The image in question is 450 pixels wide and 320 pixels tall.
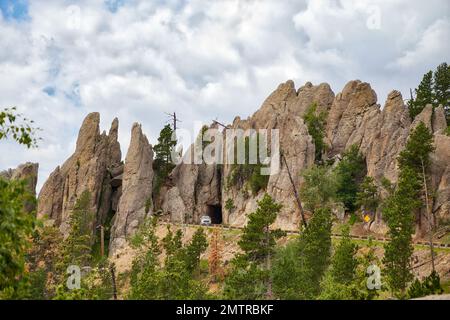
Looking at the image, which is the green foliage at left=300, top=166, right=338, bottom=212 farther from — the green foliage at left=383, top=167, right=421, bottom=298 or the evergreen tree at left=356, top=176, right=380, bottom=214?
the green foliage at left=383, top=167, right=421, bottom=298

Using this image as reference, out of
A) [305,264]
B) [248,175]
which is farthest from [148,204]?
[305,264]

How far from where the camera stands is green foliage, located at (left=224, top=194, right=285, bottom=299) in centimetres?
4169

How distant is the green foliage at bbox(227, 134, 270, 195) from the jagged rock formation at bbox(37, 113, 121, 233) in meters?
24.5

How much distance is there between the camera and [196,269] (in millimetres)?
66000

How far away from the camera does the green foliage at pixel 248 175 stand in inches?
3371

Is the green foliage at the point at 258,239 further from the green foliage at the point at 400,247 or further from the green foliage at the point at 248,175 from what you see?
the green foliage at the point at 248,175

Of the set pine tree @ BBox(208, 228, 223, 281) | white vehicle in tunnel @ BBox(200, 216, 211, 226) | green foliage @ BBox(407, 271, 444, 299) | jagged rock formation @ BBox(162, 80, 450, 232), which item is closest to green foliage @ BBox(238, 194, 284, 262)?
pine tree @ BBox(208, 228, 223, 281)

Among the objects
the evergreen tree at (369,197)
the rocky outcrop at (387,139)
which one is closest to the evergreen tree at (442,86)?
the rocky outcrop at (387,139)

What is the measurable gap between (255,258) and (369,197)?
24326 mm

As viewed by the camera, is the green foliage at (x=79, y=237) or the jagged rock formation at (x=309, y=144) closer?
the green foliage at (x=79, y=237)

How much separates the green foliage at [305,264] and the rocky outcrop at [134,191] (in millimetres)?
41520

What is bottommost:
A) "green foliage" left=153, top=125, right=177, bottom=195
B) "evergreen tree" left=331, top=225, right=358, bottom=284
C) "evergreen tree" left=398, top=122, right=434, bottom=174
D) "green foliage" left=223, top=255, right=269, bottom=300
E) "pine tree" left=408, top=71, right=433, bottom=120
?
"green foliage" left=223, top=255, right=269, bottom=300

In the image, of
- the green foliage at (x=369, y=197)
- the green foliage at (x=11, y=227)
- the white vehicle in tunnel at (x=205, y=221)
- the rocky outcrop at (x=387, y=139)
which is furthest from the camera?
the white vehicle in tunnel at (x=205, y=221)
